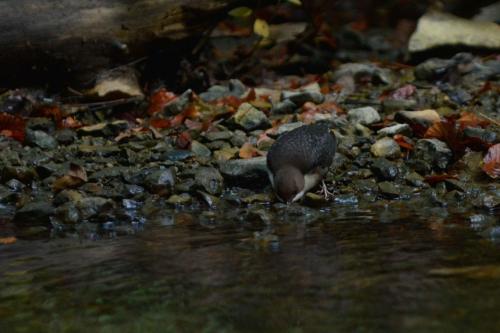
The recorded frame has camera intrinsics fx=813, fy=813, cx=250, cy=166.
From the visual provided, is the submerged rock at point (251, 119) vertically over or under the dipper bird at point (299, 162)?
over

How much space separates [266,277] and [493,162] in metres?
3.04

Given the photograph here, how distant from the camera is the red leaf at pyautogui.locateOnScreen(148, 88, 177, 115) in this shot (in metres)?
8.09

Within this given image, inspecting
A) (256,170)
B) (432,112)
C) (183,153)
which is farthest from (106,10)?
(432,112)

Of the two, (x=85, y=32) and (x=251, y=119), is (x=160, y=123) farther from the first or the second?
(x=85, y=32)

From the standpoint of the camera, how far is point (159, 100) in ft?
27.0

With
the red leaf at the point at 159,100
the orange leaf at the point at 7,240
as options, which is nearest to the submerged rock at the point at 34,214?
the orange leaf at the point at 7,240

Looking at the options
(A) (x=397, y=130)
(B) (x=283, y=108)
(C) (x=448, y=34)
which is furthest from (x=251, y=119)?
(C) (x=448, y=34)

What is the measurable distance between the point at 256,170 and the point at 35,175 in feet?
5.70

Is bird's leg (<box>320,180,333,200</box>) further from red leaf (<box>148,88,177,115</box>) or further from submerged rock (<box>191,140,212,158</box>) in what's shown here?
red leaf (<box>148,88,177,115</box>)

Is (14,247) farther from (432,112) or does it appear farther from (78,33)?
(432,112)

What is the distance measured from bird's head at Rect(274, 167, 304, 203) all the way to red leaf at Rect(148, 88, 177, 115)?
260 cm

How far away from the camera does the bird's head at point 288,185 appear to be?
5.67 m

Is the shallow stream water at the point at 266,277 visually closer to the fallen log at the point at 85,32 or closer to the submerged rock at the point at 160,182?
the submerged rock at the point at 160,182

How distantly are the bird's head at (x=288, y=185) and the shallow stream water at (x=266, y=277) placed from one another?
0.44 metres
